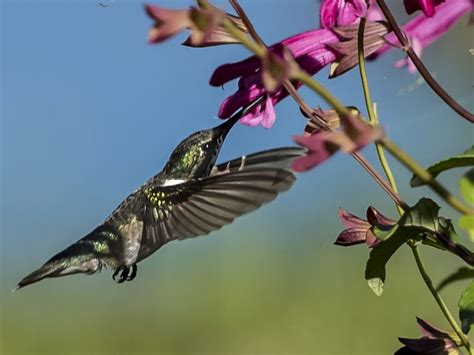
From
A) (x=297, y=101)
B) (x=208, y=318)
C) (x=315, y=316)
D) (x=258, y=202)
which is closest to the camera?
(x=297, y=101)

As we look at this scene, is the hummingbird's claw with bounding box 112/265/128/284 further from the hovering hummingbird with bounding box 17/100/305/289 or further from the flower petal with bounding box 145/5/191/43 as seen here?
the flower petal with bounding box 145/5/191/43

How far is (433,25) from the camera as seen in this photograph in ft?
2.58

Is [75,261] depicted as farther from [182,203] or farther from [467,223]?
[467,223]

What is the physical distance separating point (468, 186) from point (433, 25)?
22cm

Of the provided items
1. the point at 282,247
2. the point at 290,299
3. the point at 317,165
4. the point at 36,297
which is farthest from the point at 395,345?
the point at 317,165

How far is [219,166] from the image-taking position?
3.36 ft

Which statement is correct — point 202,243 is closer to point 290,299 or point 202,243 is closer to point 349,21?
point 290,299

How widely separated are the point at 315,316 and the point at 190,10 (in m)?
2.78

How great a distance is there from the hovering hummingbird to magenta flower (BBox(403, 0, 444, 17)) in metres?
0.15

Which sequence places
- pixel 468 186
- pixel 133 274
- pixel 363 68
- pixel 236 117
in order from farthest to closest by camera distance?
pixel 133 274 → pixel 236 117 → pixel 363 68 → pixel 468 186

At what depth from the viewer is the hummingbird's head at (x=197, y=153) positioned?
39.2 inches

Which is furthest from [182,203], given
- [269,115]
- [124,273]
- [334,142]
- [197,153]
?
[334,142]

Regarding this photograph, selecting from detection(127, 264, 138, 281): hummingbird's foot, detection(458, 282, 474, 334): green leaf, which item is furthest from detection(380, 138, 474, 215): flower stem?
detection(127, 264, 138, 281): hummingbird's foot

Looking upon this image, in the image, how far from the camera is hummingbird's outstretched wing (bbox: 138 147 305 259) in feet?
2.71
